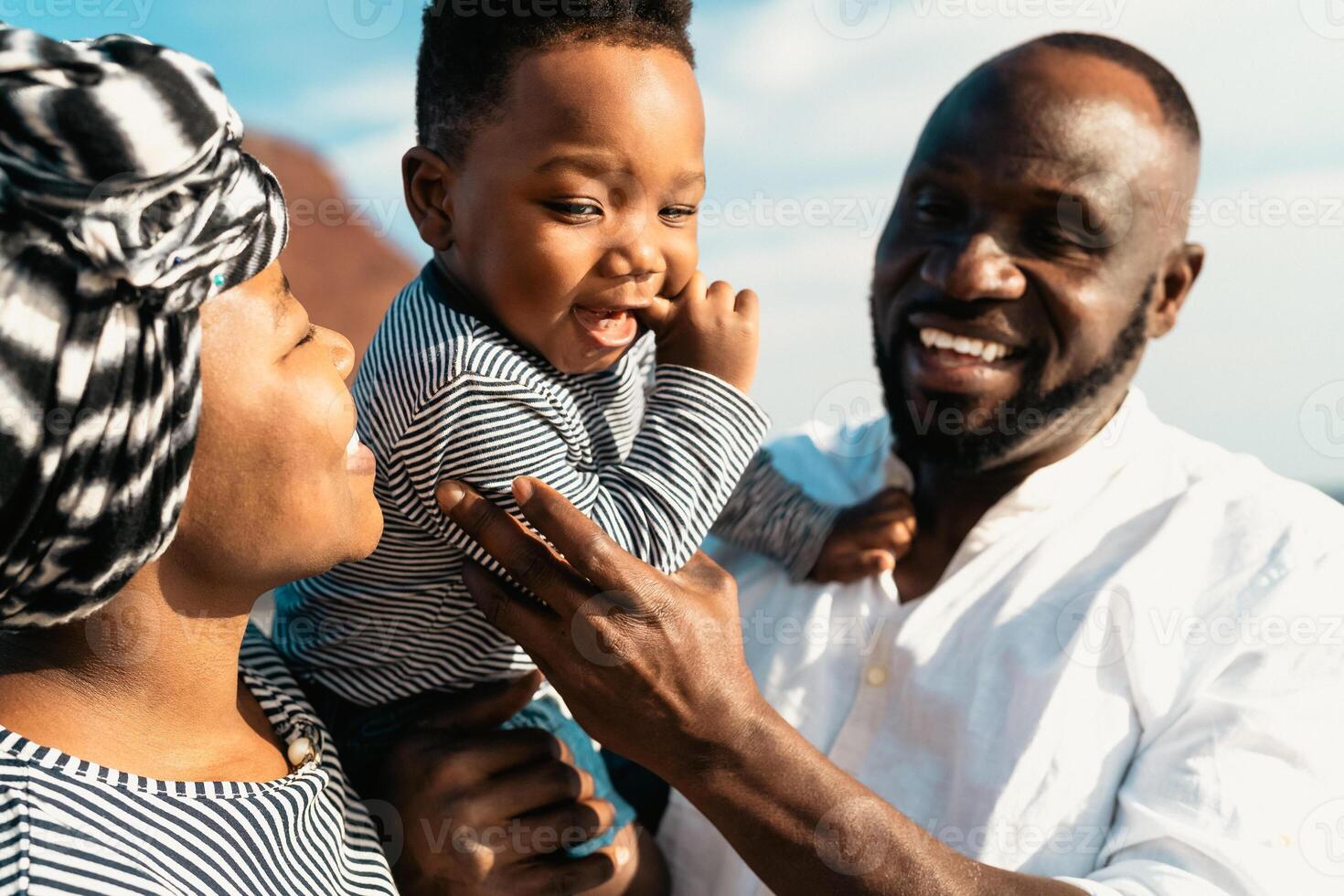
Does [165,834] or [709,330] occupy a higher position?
[709,330]

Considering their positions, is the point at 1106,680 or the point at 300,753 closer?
the point at 300,753

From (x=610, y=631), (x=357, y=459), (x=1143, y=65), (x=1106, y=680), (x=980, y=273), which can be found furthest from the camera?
(x=1143, y=65)

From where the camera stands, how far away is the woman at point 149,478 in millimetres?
1383

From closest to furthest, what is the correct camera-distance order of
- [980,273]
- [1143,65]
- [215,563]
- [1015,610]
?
[215,563], [1015,610], [980,273], [1143,65]

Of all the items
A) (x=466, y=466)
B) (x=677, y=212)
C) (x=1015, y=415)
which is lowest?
(x=1015, y=415)

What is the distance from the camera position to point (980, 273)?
10.0ft

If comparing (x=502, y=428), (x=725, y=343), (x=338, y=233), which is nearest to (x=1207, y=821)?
(x=725, y=343)

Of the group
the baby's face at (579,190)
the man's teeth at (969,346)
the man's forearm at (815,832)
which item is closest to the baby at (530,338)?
the baby's face at (579,190)

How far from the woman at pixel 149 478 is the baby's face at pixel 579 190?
465 mm

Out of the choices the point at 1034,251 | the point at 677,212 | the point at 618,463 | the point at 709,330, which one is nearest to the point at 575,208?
the point at 677,212

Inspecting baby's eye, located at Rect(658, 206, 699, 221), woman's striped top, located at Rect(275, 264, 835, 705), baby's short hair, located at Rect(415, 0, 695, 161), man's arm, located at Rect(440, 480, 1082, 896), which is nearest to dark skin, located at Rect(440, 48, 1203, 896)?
man's arm, located at Rect(440, 480, 1082, 896)

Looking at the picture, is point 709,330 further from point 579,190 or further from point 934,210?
point 934,210

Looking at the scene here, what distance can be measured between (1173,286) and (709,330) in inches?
70.8

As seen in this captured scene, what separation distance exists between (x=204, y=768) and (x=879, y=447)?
244 cm
